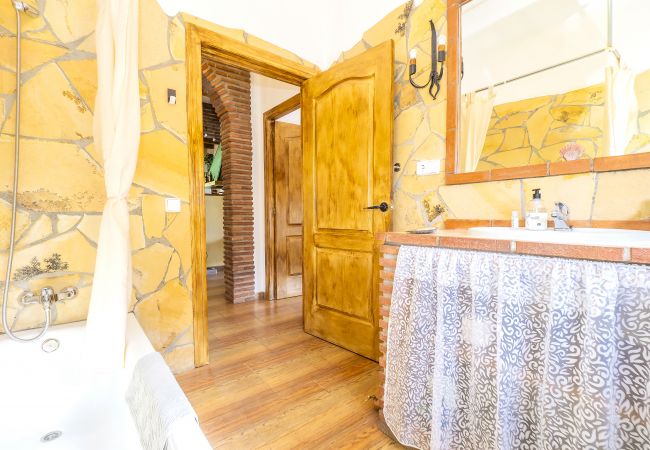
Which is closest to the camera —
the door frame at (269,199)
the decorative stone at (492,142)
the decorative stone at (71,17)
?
the decorative stone at (71,17)

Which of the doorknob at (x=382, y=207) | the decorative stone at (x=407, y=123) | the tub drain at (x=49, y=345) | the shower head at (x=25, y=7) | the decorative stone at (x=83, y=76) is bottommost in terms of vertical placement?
the tub drain at (x=49, y=345)

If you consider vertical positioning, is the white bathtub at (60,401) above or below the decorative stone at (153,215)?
below

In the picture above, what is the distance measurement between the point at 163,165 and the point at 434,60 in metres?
1.92

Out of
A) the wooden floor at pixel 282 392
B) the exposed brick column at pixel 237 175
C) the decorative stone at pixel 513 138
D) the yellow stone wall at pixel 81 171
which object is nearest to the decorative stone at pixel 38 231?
the yellow stone wall at pixel 81 171

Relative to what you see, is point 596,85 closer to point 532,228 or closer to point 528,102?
point 528,102

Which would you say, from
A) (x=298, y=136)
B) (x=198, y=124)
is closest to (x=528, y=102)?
(x=198, y=124)

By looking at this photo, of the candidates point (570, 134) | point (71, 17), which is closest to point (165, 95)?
point (71, 17)

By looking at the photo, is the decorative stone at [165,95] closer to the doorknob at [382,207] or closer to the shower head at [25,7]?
the shower head at [25,7]

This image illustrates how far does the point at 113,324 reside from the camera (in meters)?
1.34

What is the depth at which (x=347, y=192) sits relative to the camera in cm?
227

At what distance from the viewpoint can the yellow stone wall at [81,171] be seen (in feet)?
4.99

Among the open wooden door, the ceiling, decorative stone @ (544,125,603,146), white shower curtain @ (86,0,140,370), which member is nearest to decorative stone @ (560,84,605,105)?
decorative stone @ (544,125,603,146)

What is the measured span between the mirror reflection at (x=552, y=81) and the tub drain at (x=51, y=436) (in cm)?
249

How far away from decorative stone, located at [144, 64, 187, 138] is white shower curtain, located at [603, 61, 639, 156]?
241cm
